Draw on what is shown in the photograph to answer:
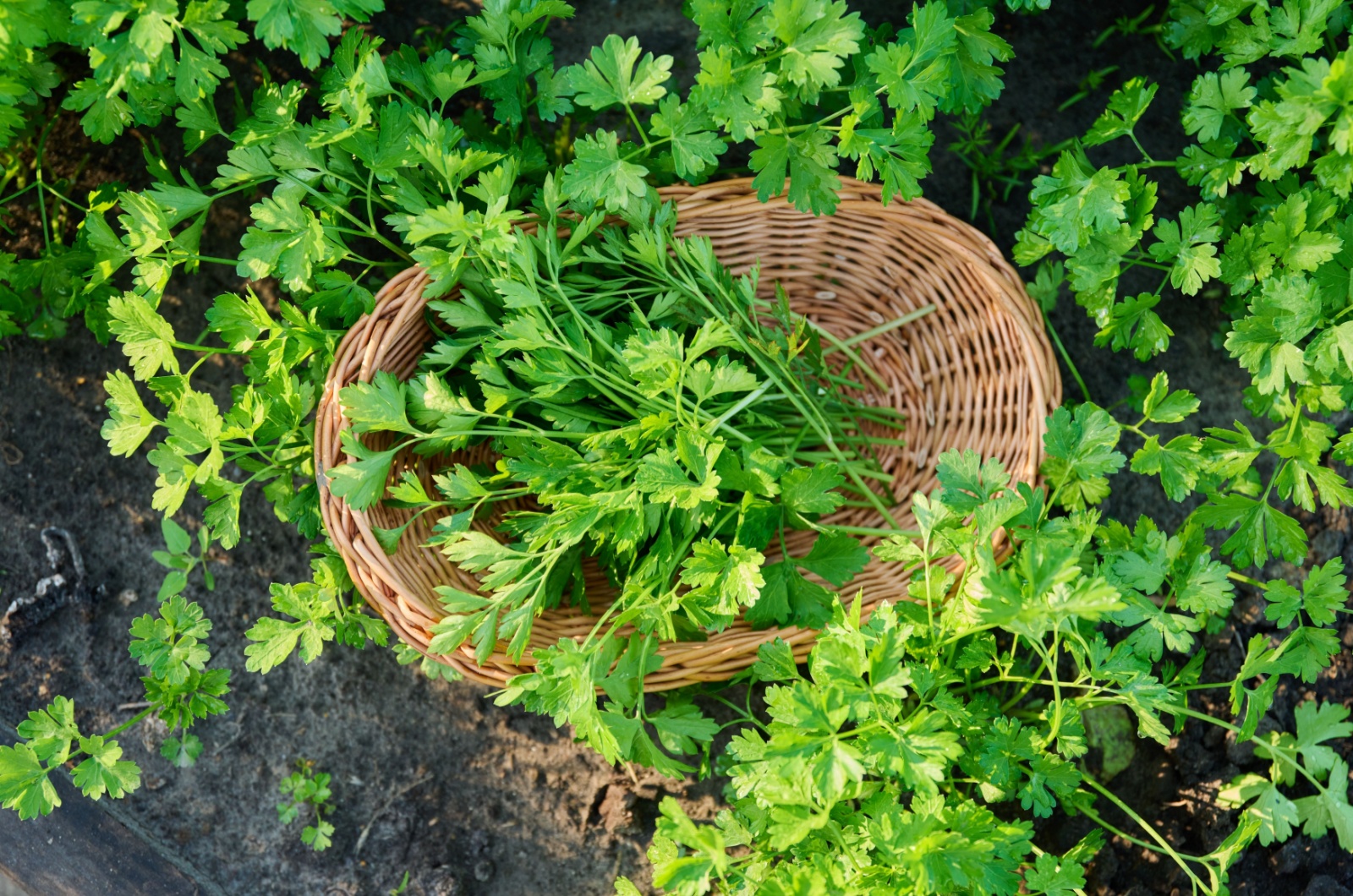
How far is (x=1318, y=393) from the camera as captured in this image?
1521mm

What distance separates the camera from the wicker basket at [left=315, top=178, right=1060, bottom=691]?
58.2 inches

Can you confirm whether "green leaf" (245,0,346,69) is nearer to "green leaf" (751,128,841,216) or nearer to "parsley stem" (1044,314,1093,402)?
"green leaf" (751,128,841,216)

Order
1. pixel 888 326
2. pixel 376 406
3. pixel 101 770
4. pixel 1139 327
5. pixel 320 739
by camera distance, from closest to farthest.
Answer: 1. pixel 376 406
2. pixel 101 770
3. pixel 1139 327
4. pixel 888 326
5. pixel 320 739

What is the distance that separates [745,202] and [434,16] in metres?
0.73

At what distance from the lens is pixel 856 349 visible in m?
1.88

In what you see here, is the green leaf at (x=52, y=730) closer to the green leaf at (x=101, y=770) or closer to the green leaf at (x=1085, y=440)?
the green leaf at (x=101, y=770)

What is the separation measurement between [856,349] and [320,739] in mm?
1212

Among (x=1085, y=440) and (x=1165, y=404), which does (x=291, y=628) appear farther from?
(x=1165, y=404)

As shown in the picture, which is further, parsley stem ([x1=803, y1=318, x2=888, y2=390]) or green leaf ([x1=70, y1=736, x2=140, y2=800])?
parsley stem ([x1=803, y1=318, x2=888, y2=390])

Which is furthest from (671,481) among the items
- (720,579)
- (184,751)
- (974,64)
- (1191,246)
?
(184,751)

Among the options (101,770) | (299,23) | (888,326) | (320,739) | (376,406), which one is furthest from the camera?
(320,739)

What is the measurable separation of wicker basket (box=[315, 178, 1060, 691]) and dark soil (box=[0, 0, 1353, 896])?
0.37m

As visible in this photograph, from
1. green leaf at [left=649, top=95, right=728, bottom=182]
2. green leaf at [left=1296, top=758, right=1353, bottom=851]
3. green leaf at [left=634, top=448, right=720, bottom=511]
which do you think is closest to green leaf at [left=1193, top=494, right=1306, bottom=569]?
green leaf at [left=1296, top=758, right=1353, bottom=851]

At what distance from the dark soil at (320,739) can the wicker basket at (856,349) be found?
374 mm
